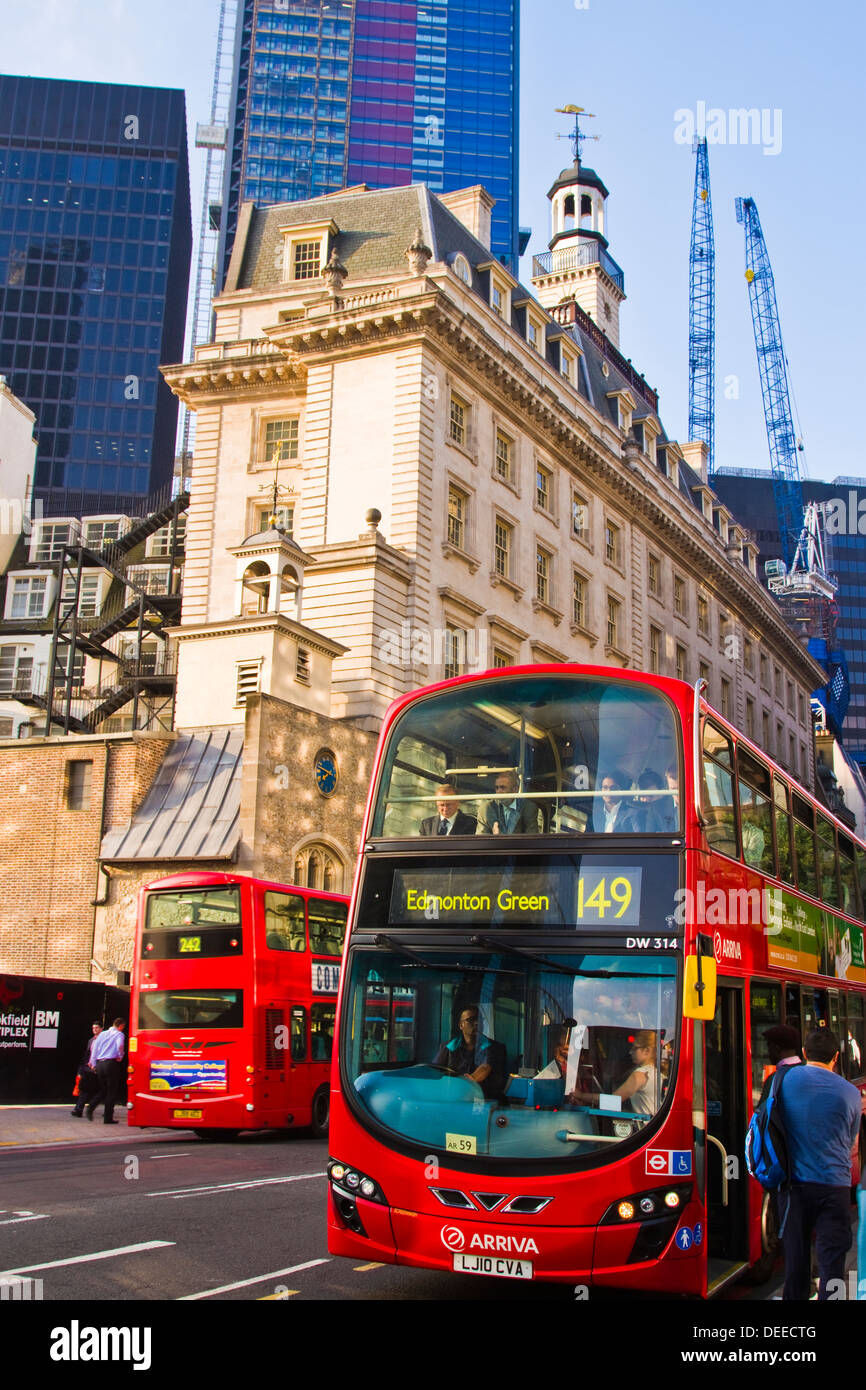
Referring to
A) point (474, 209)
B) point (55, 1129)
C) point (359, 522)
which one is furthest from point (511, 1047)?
point (474, 209)

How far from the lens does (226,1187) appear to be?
534 inches

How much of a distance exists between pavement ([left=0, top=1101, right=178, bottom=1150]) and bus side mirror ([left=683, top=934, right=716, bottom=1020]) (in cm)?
1400

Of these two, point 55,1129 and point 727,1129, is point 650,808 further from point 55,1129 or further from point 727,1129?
point 55,1129

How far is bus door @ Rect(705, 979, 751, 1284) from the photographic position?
8570 mm

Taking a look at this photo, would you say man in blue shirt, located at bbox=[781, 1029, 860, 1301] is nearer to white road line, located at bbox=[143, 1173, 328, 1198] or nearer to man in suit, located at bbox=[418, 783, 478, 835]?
man in suit, located at bbox=[418, 783, 478, 835]

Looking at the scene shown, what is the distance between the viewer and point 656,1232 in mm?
7273

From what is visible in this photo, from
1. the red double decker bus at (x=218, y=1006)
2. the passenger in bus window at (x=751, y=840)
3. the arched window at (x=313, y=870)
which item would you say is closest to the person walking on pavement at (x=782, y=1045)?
the passenger in bus window at (x=751, y=840)

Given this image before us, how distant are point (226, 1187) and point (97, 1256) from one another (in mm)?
4630

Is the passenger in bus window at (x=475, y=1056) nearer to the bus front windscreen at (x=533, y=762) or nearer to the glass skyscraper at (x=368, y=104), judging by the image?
the bus front windscreen at (x=533, y=762)

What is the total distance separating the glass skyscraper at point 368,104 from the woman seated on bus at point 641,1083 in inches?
4631

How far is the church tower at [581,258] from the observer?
7675cm

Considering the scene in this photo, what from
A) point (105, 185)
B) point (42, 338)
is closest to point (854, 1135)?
point (42, 338)

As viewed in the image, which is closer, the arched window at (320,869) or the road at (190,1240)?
the road at (190,1240)
